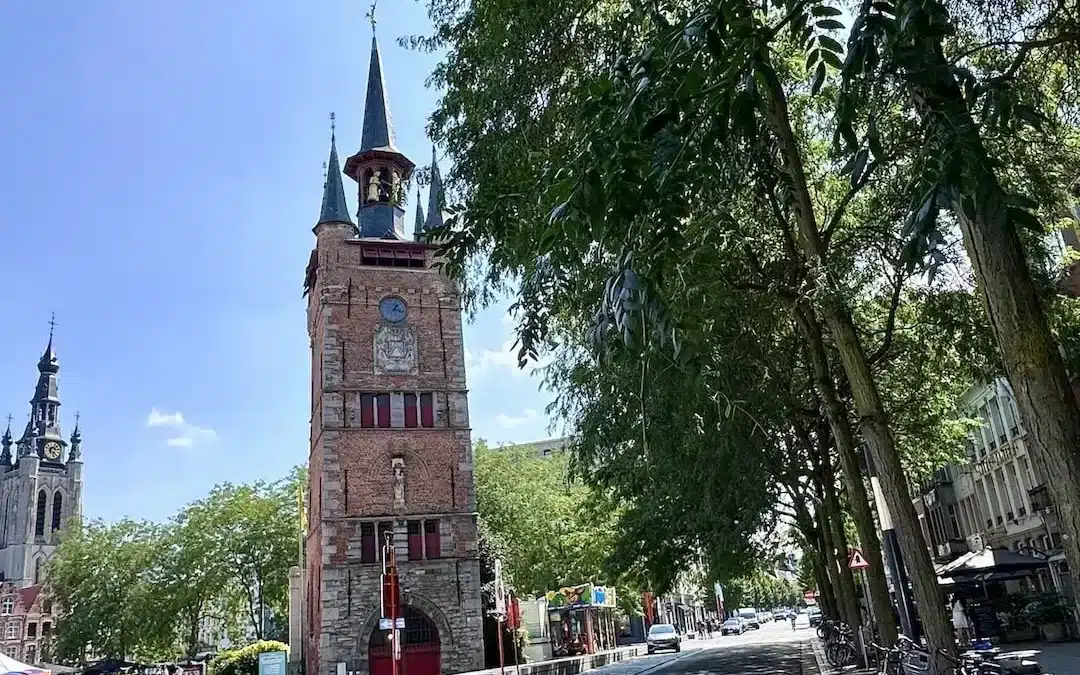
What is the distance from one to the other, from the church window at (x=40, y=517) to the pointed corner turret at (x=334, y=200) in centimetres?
9953

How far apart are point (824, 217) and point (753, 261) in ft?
9.55

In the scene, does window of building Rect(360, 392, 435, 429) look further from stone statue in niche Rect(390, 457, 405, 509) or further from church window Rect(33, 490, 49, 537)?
church window Rect(33, 490, 49, 537)

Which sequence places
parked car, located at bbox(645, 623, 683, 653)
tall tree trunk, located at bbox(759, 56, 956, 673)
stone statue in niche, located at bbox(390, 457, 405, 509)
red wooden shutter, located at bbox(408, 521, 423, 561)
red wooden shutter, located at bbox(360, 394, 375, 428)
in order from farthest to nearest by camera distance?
parked car, located at bbox(645, 623, 683, 653) < red wooden shutter, located at bbox(360, 394, 375, 428) < stone statue in niche, located at bbox(390, 457, 405, 509) < red wooden shutter, located at bbox(408, 521, 423, 561) < tall tree trunk, located at bbox(759, 56, 956, 673)

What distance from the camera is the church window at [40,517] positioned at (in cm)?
11500

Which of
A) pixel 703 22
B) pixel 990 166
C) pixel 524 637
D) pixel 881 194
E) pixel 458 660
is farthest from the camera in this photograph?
pixel 524 637

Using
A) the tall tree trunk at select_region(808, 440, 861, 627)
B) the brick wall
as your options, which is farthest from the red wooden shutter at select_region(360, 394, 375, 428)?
the tall tree trunk at select_region(808, 440, 861, 627)

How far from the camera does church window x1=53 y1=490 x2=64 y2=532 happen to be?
116625mm

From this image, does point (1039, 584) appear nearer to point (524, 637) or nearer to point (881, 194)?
point (524, 637)

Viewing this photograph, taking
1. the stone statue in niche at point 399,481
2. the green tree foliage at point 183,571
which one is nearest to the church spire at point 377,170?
the stone statue in niche at point 399,481

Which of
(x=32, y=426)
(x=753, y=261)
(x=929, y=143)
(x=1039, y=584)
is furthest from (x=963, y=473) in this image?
(x=32, y=426)

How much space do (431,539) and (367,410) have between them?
5.58 metres

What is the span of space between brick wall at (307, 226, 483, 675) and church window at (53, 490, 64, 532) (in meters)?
98.8

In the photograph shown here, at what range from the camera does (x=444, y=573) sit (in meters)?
32.4

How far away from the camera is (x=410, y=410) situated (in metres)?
34.4
